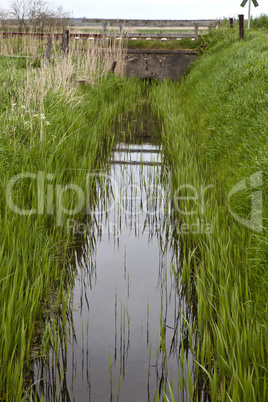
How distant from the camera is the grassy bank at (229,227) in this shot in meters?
2.21

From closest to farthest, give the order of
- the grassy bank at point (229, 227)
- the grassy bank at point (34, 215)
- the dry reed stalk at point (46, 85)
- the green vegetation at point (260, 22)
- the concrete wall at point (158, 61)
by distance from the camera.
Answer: the grassy bank at point (229, 227)
the grassy bank at point (34, 215)
the dry reed stalk at point (46, 85)
the concrete wall at point (158, 61)
the green vegetation at point (260, 22)

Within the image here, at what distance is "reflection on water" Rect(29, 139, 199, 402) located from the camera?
7.77 ft

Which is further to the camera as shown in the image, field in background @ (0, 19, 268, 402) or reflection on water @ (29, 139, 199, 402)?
reflection on water @ (29, 139, 199, 402)

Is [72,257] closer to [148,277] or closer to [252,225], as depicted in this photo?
[148,277]

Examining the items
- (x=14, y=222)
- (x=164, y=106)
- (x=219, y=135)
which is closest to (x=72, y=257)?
(x=14, y=222)

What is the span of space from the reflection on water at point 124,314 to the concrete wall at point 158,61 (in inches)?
528

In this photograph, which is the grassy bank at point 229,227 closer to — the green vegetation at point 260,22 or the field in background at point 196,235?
the field in background at point 196,235

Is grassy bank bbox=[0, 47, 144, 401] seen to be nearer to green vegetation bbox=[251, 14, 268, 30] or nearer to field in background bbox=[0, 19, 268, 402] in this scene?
field in background bbox=[0, 19, 268, 402]

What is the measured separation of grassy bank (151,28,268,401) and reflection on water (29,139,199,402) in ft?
0.57

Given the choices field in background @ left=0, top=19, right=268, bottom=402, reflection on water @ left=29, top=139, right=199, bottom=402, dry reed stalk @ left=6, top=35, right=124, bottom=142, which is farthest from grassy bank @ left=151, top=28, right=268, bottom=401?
dry reed stalk @ left=6, top=35, right=124, bottom=142

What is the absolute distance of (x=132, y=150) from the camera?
7.43 metres

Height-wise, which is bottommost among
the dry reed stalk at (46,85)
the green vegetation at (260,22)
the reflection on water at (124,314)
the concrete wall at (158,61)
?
the reflection on water at (124,314)

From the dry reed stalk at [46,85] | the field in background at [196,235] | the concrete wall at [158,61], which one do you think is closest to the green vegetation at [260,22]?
the concrete wall at [158,61]

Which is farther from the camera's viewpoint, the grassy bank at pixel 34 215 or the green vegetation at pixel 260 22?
the green vegetation at pixel 260 22
